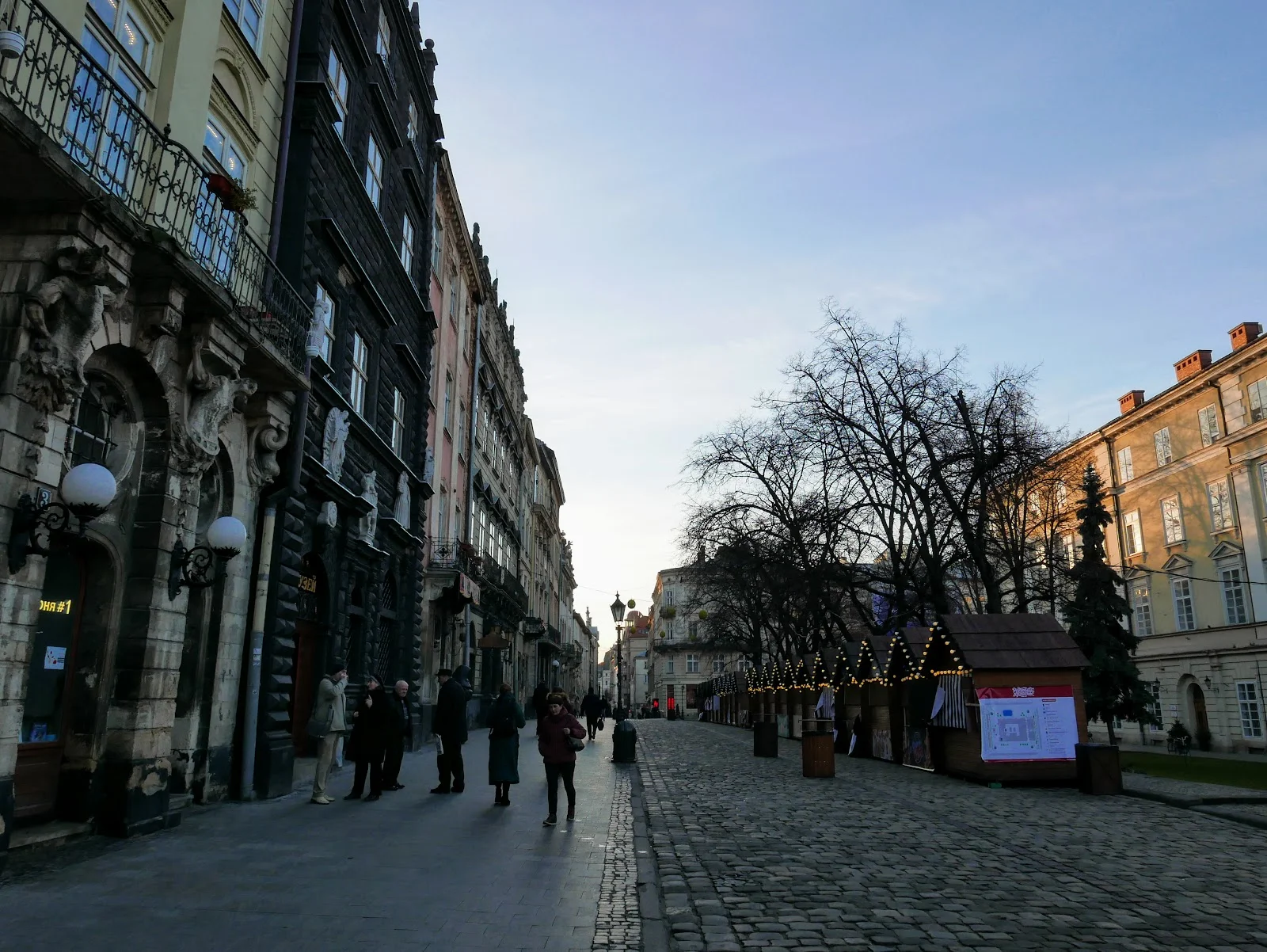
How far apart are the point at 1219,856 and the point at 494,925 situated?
791 cm

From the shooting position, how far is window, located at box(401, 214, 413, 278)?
21.5m

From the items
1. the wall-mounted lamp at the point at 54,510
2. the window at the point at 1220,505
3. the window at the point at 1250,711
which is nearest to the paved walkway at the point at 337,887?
the wall-mounted lamp at the point at 54,510

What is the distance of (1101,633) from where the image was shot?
31109mm

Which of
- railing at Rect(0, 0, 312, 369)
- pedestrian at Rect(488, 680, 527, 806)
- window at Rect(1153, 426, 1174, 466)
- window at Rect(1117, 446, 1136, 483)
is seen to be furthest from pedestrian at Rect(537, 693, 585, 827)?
window at Rect(1117, 446, 1136, 483)

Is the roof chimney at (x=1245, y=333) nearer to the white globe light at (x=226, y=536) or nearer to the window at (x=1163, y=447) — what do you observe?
the window at (x=1163, y=447)

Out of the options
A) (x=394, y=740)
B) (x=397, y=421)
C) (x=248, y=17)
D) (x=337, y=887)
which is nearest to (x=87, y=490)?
(x=337, y=887)

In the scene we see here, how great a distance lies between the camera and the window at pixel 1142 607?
43.5 metres

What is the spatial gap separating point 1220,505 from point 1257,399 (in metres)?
4.97

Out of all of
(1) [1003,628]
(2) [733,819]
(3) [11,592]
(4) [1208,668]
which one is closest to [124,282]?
(3) [11,592]

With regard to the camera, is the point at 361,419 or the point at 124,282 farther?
the point at 361,419

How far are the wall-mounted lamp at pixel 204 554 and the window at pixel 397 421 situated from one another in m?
9.25

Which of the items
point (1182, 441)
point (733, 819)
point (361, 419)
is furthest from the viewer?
point (1182, 441)

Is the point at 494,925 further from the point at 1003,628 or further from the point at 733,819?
the point at 1003,628

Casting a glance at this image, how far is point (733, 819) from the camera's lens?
1212cm
